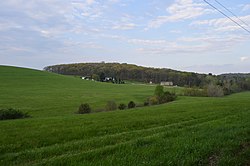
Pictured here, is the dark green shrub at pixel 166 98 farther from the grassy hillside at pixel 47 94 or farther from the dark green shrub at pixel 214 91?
the dark green shrub at pixel 214 91

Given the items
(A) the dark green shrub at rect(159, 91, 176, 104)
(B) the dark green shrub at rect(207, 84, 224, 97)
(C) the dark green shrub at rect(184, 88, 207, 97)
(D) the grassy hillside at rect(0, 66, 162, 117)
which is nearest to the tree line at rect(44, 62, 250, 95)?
(B) the dark green shrub at rect(207, 84, 224, 97)

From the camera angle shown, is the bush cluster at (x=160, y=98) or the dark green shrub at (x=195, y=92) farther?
the dark green shrub at (x=195, y=92)

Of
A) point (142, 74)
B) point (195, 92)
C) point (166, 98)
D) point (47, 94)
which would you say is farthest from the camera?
point (142, 74)

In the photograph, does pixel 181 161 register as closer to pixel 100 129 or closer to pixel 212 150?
pixel 212 150

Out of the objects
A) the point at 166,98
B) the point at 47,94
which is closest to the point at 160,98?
the point at 166,98

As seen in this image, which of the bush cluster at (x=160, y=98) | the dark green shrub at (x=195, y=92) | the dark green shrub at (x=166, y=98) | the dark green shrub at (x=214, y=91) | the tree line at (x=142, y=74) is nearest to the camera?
the bush cluster at (x=160, y=98)

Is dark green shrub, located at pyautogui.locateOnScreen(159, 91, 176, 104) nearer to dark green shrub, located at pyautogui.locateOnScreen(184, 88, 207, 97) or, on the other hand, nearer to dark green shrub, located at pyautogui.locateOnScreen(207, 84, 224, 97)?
dark green shrub, located at pyautogui.locateOnScreen(184, 88, 207, 97)

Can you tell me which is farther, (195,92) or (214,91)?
(214,91)

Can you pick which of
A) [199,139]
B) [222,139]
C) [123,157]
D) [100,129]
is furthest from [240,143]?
[100,129]

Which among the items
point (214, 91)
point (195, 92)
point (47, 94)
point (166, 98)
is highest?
point (214, 91)

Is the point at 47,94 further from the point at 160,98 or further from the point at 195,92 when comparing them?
the point at 195,92

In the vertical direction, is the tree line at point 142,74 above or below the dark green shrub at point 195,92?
above

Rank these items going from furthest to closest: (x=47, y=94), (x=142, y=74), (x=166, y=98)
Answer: (x=142, y=74) → (x=47, y=94) → (x=166, y=98)

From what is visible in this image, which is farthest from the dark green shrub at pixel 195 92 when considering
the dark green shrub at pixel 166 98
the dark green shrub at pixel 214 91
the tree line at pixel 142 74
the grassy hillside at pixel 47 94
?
the tree line at pixel 142 74
